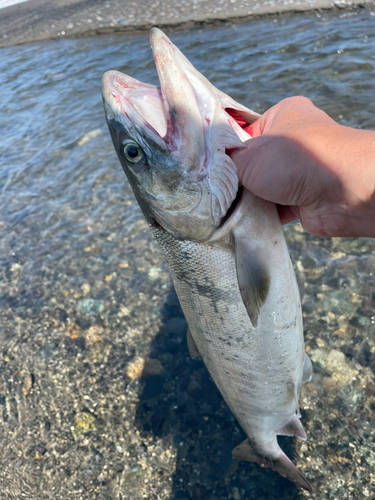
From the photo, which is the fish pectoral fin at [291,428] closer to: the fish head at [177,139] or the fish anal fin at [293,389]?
the fish anal fin at [293,389]

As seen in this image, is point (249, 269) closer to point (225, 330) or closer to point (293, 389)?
point (225, 330)

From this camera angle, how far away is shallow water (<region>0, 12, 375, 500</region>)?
10.1 feet

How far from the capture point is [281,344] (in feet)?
8.14

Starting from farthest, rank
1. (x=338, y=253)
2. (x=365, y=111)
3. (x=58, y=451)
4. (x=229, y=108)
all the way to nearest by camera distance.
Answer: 1. (x=365, y=111)
2. (x=338, y=253)
3. (x=58, y=451)
4. (x=229, y=108)

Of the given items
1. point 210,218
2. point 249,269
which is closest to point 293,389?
point 249,269

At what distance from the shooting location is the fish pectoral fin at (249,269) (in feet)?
6.81

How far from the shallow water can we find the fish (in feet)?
2.36

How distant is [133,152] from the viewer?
203 centimetres

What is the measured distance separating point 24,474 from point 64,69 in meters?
9.99

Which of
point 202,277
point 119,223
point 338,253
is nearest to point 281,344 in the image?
point 202,277

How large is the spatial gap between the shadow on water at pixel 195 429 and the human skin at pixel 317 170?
2.11m

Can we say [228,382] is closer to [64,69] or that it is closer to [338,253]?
[338,253]

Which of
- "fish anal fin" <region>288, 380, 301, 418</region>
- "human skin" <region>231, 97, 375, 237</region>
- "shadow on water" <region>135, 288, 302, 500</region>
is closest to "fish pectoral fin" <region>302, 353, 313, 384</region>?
"fish anal fin" <region>288, 380, 301, 418</region>

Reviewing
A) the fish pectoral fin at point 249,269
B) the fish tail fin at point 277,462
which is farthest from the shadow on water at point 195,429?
the fish pectoral fin at point 249,269
